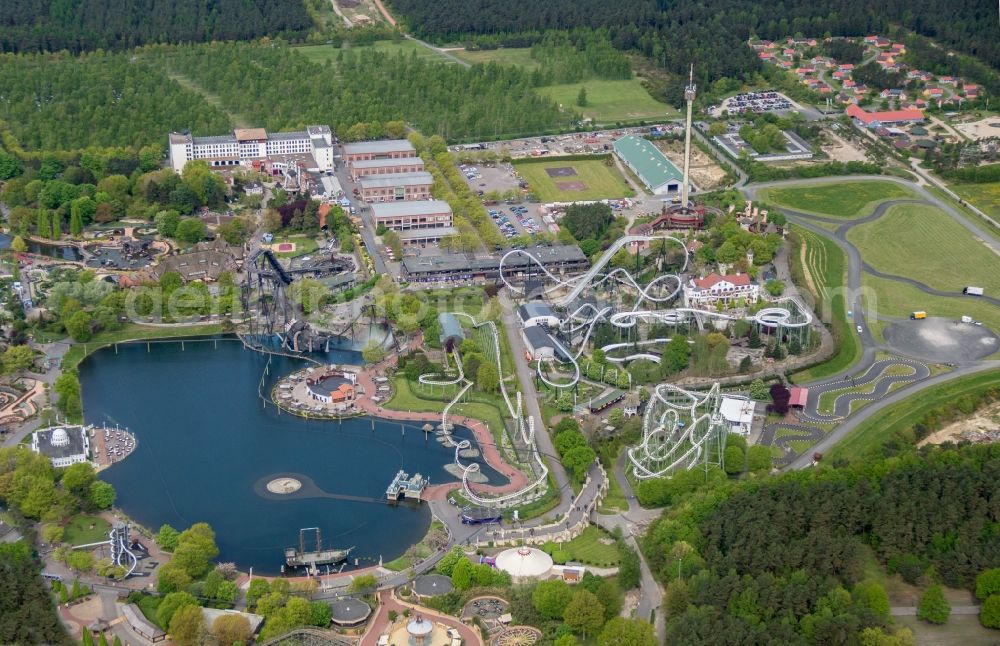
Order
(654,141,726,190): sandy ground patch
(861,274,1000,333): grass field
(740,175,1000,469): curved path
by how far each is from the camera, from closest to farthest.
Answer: (740,175,1000,469): curved path
(861,274,1000,333): grass field
(654,141,726,190): sandy ground patch

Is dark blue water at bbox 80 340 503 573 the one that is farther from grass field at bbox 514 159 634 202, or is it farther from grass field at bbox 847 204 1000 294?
grass field at bbox 847 204 1000 294

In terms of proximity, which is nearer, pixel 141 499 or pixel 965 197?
pixel 141 499

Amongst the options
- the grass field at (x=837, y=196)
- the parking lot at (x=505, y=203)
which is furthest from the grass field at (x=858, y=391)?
the parking lot at (x=505, y=203)

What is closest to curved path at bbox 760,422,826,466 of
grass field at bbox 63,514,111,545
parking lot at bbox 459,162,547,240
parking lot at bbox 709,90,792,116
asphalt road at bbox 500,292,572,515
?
asphalt road at bbox 500,292,572,515

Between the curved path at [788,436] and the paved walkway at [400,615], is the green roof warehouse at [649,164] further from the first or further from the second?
the paved walkway at [400,615]

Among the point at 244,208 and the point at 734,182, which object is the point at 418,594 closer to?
the point at 244,208

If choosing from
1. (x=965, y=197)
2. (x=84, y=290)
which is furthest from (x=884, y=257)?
(x=84, y=290)

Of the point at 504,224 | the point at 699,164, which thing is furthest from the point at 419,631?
the point at 699,164
